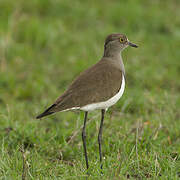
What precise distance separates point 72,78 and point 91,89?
334 cm

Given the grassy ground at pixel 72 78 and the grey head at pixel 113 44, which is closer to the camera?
the grassy ground at pixel 72 78

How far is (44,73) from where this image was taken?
308 inches

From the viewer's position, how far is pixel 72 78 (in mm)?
7711

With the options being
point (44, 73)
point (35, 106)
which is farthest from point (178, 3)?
point (35, 106)

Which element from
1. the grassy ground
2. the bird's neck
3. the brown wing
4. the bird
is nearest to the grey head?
the bird's neck

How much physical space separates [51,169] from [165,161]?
116cm

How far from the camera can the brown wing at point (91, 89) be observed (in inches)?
170

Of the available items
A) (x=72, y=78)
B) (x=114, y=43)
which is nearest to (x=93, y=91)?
(x=114, y=43)

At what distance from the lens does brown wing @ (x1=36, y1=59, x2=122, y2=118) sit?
4.31 m

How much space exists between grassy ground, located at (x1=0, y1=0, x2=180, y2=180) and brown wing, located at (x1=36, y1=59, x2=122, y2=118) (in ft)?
1.90

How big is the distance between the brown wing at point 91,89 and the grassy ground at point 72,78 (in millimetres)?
579

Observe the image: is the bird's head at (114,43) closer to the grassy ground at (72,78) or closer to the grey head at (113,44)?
the grey head at (113,44)

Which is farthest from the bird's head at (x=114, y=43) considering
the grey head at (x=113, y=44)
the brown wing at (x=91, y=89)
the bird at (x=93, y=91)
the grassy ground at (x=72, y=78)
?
the grassy ground at (x=72, y=78)

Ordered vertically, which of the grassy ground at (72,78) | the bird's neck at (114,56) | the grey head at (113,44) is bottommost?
the grassy ground at (72,78)
